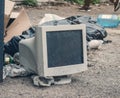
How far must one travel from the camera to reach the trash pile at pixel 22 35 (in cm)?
579

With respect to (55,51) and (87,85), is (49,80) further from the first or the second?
(87,85)

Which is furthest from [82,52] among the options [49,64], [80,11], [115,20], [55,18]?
[80,11]

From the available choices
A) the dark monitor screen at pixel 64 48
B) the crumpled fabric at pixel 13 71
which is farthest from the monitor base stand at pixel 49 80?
the crumpled fabric at pixel 13 71

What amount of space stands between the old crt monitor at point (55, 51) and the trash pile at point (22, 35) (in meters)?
0.13

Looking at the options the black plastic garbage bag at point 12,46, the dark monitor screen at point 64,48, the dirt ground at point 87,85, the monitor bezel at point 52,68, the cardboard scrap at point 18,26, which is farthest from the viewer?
the cardboard scrap at point 18,26

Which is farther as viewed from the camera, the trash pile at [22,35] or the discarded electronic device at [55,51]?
the trash pile at [22,35]

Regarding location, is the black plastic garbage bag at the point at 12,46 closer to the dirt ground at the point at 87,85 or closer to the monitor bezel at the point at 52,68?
the dirt ground at the point at 87,85

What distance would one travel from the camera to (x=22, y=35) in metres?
6.86

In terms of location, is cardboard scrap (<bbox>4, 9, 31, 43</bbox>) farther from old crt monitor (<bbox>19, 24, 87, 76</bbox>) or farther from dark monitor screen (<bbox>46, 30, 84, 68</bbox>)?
dark monitor screen (<bbox>46, 30, 84, 68</bbox>)

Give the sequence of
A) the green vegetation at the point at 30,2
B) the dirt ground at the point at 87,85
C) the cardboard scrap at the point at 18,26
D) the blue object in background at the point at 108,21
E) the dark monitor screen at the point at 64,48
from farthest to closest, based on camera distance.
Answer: the green vegetation at the point at 30,2 < the blue object in background at the point at 108,21 < the cardboard scrap at the point at 18,26 < the dark monitor screen at the point at 64,48 < the dirt ground at the point at 87,85

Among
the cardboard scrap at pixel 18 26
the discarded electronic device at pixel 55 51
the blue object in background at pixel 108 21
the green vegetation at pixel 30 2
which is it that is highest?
the discarded electronic device at pixel 55 51

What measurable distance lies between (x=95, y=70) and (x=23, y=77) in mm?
1128

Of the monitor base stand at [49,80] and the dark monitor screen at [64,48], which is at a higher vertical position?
the dark monitor screen at [64,48]

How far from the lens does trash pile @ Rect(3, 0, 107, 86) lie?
579 cm
